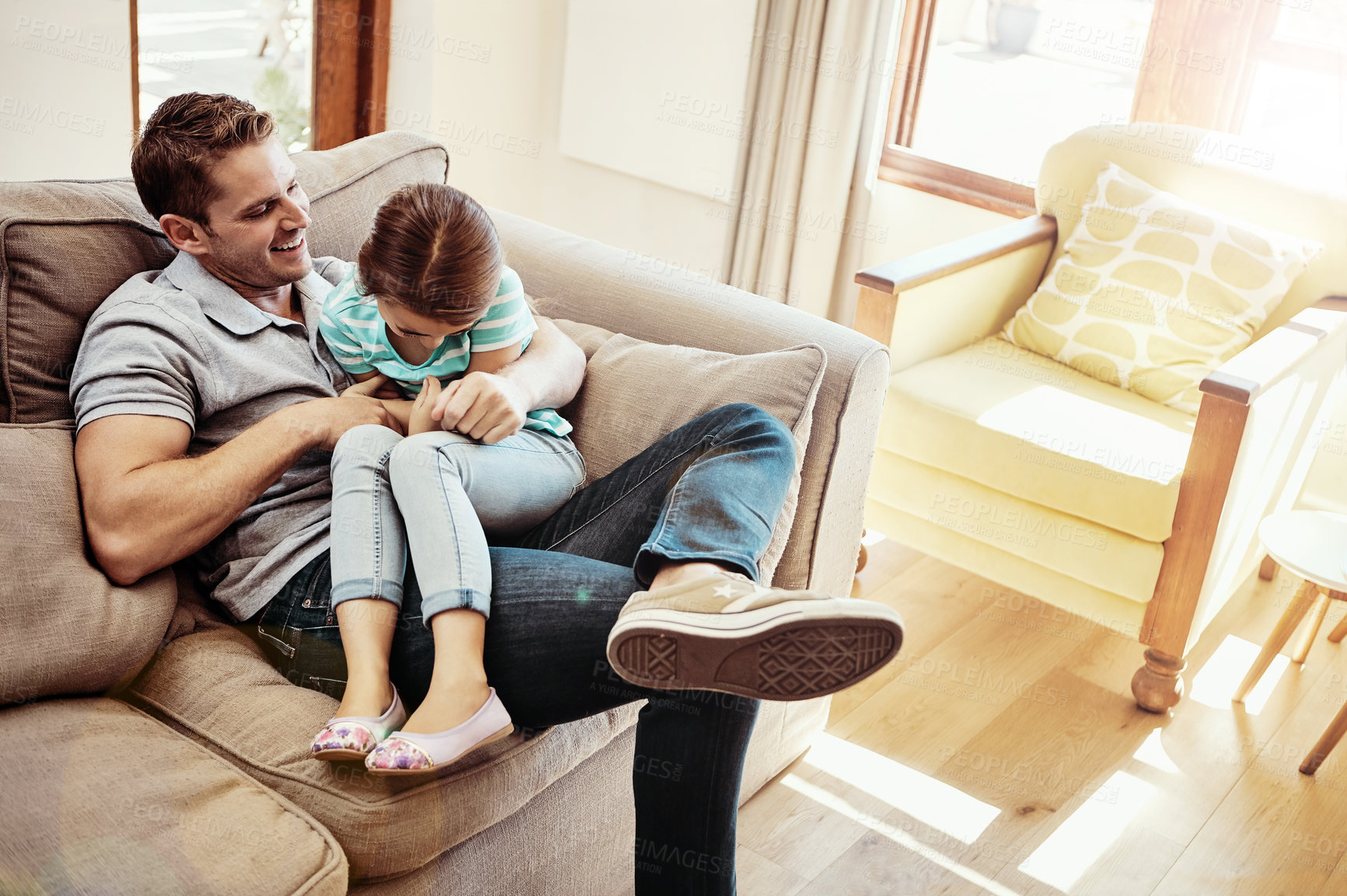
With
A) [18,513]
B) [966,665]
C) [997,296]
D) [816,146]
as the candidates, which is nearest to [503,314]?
[18,513]

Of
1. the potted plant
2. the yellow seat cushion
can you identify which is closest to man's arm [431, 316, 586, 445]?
the yellow seat cushion

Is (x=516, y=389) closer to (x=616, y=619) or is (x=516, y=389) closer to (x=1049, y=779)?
(x=616, y=619)

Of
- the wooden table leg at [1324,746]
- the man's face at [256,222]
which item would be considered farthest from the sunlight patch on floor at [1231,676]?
the man's face at [256,222]

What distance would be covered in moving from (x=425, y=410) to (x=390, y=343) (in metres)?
0.15

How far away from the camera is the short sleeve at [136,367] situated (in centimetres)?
131

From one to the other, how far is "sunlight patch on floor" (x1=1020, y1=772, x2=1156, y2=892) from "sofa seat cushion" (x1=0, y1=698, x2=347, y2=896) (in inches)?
44.8

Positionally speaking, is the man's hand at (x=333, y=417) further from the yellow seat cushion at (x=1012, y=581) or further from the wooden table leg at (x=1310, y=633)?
the wooden table leg at (x=1310, y=633)

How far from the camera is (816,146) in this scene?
10.2ft

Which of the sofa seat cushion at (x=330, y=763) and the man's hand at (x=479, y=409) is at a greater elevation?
the man's hand at (x=479, y=409)

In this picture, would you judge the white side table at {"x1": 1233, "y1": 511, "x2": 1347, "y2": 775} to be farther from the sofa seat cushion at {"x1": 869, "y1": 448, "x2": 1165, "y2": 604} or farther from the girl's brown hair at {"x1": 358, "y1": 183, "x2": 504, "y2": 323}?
the girl's brown hair at {"x1": 358, "y1": 183, "x2": 504, "y2": 323}

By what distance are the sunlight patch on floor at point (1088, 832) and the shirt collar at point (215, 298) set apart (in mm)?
1392

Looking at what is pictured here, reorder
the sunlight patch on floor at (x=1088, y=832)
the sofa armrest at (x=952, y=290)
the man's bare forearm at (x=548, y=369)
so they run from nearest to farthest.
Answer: the man's bare forearm at (x=548, y=369), the sunlight patch on floor at (x=1088, y=832), the sofa armrest at (x=952, y=290)

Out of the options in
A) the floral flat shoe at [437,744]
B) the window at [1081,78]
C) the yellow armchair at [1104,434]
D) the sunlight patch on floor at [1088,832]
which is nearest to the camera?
the floral flat shoe at [437,744]

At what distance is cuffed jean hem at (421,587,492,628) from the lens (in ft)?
3.99
